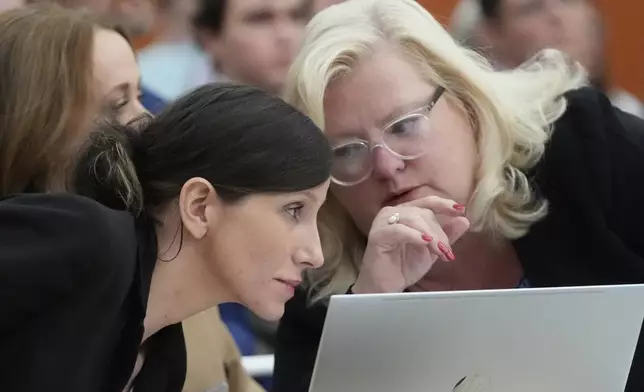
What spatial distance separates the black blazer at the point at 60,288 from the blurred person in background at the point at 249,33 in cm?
98

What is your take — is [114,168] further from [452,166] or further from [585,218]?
[585,218]

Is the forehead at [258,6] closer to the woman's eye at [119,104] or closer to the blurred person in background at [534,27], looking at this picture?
the blurred person in background at [534,27]

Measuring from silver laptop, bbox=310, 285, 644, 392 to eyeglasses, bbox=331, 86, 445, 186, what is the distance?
1.04 feet

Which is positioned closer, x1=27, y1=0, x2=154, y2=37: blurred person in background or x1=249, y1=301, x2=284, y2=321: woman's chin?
x1=249, y1=301, x2=284, y2=321: woman's chin

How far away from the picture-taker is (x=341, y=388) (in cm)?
89

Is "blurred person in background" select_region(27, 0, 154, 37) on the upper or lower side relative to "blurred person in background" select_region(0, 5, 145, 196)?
lower

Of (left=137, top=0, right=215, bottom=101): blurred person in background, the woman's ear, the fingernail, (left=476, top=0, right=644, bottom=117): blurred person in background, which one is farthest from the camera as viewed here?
(left=476, top=0, right=644, bottom=117): blurred person in background

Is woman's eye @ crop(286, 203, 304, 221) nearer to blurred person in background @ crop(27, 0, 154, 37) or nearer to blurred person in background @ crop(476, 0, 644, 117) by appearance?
blurred person in background @ crop(27, 0, 154, 37)

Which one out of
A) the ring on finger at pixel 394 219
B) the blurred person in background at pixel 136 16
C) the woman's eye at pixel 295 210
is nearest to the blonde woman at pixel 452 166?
the ring on finger at pixel 394 219

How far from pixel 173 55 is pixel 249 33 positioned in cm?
16

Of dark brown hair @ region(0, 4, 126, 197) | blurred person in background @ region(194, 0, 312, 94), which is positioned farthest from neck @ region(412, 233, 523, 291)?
blurred person in background @ region(194, 0, 312, 94)

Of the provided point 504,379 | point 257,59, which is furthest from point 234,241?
point 257,59

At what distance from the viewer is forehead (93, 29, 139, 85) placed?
1.32m

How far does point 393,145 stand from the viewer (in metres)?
1.14
